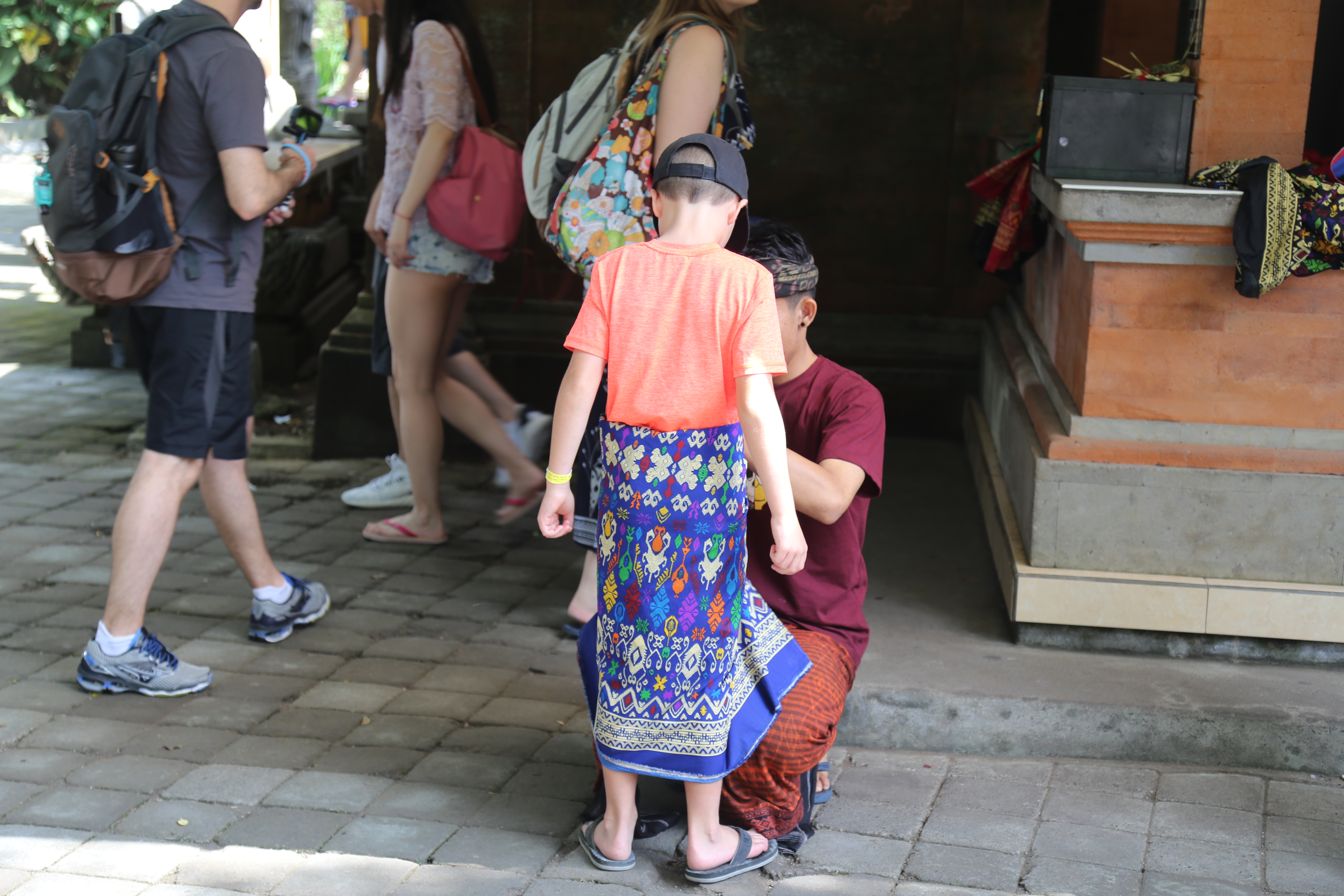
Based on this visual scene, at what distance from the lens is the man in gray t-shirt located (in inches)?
142

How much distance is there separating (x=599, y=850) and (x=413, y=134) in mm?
2843

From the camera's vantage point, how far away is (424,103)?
4598mm

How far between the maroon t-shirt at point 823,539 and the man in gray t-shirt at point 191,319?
1659 millimetres

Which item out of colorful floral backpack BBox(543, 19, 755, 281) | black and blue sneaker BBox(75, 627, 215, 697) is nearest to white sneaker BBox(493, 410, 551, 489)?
colorful floral backpack BBox(543, 19, 755, 281)

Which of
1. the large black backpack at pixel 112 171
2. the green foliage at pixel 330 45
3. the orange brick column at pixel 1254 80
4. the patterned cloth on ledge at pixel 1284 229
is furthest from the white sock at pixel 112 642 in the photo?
the green foliage at pixel 330 45

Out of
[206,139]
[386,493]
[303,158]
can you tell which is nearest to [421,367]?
[386,493]

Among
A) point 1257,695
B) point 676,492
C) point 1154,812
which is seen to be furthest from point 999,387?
point 676,492

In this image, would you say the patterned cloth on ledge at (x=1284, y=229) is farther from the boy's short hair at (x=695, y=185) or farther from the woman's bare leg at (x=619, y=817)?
the woman's bare leg at (x=619, y=817)

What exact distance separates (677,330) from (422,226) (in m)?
2.42

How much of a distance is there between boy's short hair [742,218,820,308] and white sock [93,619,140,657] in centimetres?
211

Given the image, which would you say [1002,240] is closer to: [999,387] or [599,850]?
[999,387]

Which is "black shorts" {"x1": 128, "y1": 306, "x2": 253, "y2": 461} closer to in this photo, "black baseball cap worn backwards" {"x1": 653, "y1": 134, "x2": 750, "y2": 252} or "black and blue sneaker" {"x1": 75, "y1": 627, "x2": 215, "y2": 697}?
"black and blue sneaker" {"x1": 75, "y1": 627, "x2": 215, "y2": 697}

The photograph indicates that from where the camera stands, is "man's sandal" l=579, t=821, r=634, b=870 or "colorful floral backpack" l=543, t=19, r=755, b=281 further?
A: "colorful floral backpack" l=543, t=19, r=755, b=281

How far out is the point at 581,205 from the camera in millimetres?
3723
